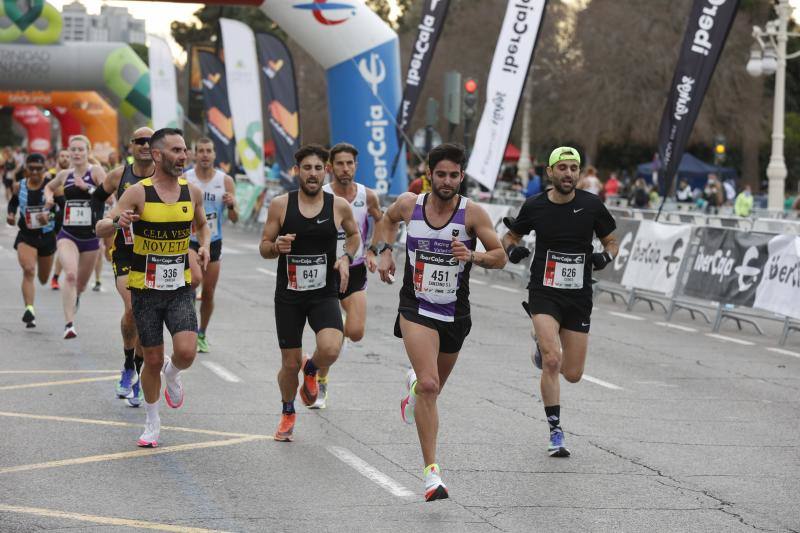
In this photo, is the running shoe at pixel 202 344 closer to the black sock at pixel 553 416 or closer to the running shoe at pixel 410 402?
the black sock at pixel 553 416

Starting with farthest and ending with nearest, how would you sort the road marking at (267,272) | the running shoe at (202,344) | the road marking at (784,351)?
1. the road marking at (267,272)
2. the road marking at (784,351)
3. the running shoe at (202,344)

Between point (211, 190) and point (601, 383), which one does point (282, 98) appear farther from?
point (601, 383)

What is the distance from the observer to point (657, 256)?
17531 mm

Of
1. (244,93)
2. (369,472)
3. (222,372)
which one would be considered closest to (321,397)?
(222,372)

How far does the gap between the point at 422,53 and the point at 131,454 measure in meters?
17.5

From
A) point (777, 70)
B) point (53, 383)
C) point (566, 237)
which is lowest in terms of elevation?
point (53, 383)

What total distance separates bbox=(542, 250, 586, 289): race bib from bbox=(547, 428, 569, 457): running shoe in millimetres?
986

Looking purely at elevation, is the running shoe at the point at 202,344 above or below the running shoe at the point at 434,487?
below

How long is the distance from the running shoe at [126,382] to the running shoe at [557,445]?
3.11 metres

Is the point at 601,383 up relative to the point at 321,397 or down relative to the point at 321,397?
up

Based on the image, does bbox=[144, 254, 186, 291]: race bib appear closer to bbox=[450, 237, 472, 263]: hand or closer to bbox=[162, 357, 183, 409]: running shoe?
bbox=[162, 357, 183, 409]: running shoe

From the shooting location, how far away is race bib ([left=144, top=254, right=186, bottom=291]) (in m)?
8.19

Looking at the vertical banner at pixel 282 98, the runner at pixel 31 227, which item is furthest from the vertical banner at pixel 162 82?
the runner at pixel 31 227

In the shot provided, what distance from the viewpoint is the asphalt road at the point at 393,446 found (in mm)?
6656
